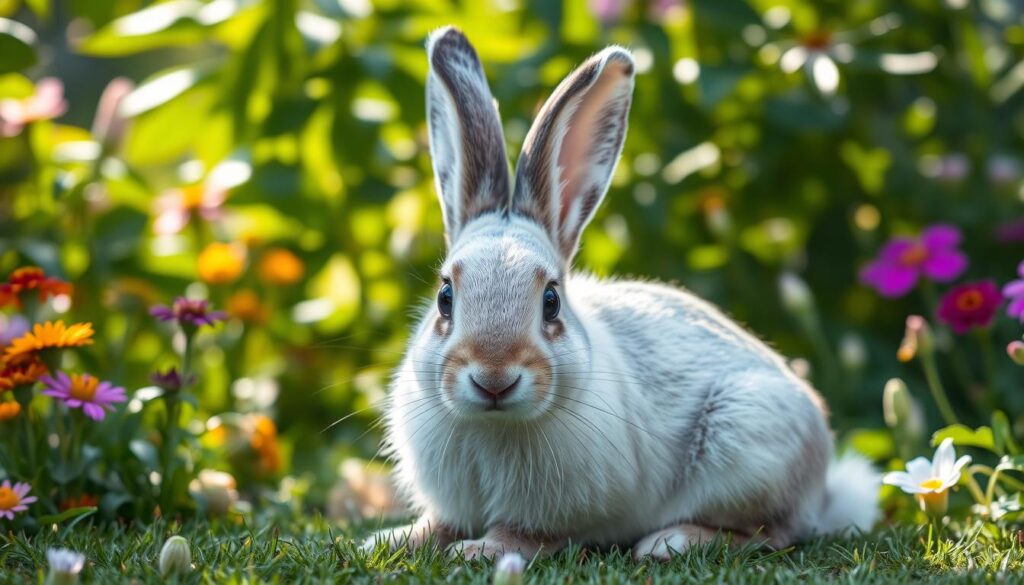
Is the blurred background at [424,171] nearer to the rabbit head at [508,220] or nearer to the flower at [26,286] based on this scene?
the flower at [26,286]

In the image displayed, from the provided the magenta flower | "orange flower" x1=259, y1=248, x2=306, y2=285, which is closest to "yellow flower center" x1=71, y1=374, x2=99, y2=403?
"orange flower" x1=259, y1=248, x2=306, y2=285

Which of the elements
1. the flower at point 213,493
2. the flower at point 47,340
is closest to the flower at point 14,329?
the flower at point 47,340

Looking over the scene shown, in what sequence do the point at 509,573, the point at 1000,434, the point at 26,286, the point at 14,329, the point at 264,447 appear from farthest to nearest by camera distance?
the point at 264,447
the point at 14,329
the point at 26,286
the point at 1000,434
the point at 509,573

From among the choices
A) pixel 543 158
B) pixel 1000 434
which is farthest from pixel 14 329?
pixel 1000 434

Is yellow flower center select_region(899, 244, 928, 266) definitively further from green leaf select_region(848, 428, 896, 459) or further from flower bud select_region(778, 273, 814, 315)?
green leaf select_region(848, 428, 896, 459)

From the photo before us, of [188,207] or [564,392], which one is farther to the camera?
[188,207]

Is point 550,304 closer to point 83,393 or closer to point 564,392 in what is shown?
point 564,392
